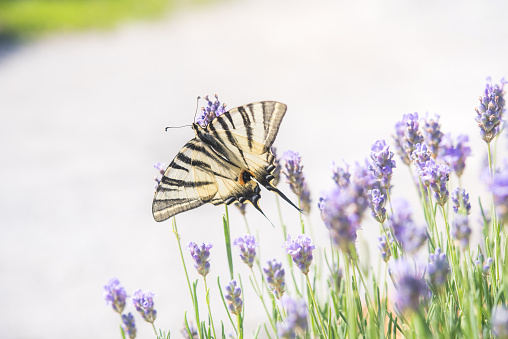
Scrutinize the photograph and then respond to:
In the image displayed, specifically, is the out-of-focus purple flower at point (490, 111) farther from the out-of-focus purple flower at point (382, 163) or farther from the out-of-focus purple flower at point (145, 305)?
the out-of-focus purple flower at point (145, 305)

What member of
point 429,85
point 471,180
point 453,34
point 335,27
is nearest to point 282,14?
point 335,27

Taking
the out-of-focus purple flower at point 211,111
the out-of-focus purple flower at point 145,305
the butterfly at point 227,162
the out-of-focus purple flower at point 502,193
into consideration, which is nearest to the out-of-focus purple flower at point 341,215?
the out-of-focus purple flower at point 502,193

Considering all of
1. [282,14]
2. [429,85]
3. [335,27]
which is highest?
[282,14]

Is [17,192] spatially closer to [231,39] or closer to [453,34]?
[231,39]

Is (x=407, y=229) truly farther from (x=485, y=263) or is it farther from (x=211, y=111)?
(x=211, y=111)

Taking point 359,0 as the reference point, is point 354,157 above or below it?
below

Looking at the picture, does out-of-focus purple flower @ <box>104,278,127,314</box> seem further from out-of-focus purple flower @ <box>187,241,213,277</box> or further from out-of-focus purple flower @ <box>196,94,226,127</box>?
out-of-focus purple flower @ <box>196,94,226,127</box>

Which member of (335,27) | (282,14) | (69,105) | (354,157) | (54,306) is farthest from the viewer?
(282,14)
